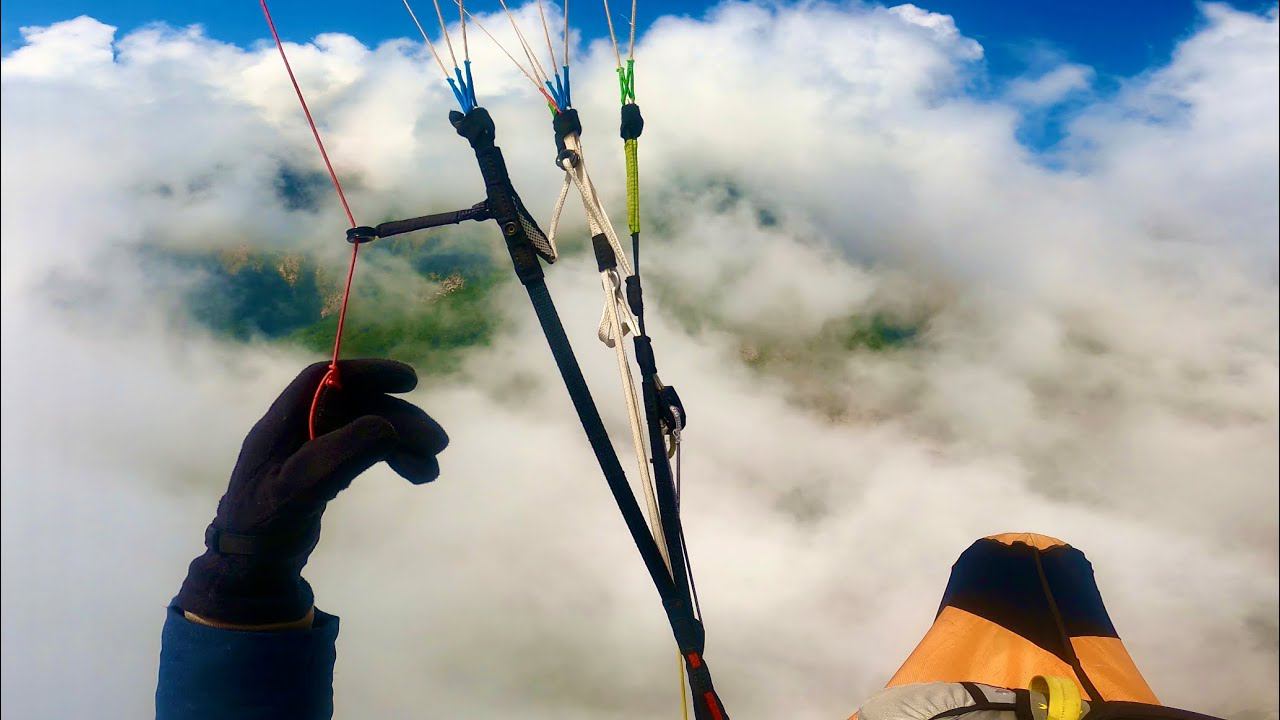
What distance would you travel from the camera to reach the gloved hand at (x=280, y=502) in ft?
6.79

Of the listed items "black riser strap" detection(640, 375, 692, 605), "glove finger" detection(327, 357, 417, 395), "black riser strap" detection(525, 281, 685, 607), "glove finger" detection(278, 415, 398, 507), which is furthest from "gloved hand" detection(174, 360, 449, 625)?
"black riser strap" detection(640, 375, 692, 605)

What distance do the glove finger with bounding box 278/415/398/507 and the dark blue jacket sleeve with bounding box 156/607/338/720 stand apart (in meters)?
0.35

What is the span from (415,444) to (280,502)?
40 centimetres

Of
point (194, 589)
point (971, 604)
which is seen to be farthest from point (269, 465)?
point (971, 604)

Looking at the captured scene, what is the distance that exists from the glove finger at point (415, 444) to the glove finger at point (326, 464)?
0.14 meters

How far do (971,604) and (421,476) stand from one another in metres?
3.30

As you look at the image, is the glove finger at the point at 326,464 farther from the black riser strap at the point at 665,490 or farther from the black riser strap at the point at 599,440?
the black riser strap at the point at 665,490

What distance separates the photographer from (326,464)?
6.73 feet

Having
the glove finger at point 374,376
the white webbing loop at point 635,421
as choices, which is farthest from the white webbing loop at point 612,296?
the glove finger at point 374,376

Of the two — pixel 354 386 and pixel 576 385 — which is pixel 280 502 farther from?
pixel 576 385

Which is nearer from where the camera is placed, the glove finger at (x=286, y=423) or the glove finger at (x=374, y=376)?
the glove finger at (x=286, y=423)

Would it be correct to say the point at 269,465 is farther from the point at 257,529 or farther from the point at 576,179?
the point at 576,179

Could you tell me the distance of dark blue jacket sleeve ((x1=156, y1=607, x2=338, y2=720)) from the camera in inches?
77.2

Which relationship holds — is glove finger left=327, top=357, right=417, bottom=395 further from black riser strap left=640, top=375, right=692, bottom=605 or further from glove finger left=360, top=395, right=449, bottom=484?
black riser strap left=640, top=375, right=692, bottom=605
